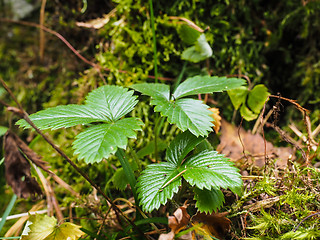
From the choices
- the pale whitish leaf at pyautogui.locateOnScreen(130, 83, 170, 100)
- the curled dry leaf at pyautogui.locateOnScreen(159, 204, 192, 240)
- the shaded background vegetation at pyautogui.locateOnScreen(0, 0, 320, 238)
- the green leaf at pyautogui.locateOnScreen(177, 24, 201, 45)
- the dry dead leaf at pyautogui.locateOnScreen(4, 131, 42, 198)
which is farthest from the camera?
the shaded background vegetation at pyautogui.locateOnScreen(0, 0, 320, 238)

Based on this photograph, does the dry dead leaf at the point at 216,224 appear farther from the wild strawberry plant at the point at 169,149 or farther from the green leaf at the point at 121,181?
the green leaf at the point at 121,181

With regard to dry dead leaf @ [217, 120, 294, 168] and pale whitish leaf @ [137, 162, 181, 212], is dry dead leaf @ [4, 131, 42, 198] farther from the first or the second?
dry dead leaf @ [217, 120, 294, 168]

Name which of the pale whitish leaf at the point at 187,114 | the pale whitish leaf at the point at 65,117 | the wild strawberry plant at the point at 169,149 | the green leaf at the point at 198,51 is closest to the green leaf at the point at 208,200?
the wild strawberry plant at the point at 169,149

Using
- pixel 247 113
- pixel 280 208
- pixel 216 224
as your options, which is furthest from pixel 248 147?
pixel 216 224

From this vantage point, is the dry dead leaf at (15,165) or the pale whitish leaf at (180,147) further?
the pale whitish leaf at (180,147)

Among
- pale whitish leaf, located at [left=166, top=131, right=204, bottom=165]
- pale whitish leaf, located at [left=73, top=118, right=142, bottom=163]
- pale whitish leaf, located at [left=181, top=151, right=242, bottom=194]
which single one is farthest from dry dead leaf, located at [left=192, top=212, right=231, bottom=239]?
pale whitish leaf, located at [left=73, top=118, right=142, bottom=163]

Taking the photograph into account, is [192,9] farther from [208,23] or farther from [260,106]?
[260,106]
